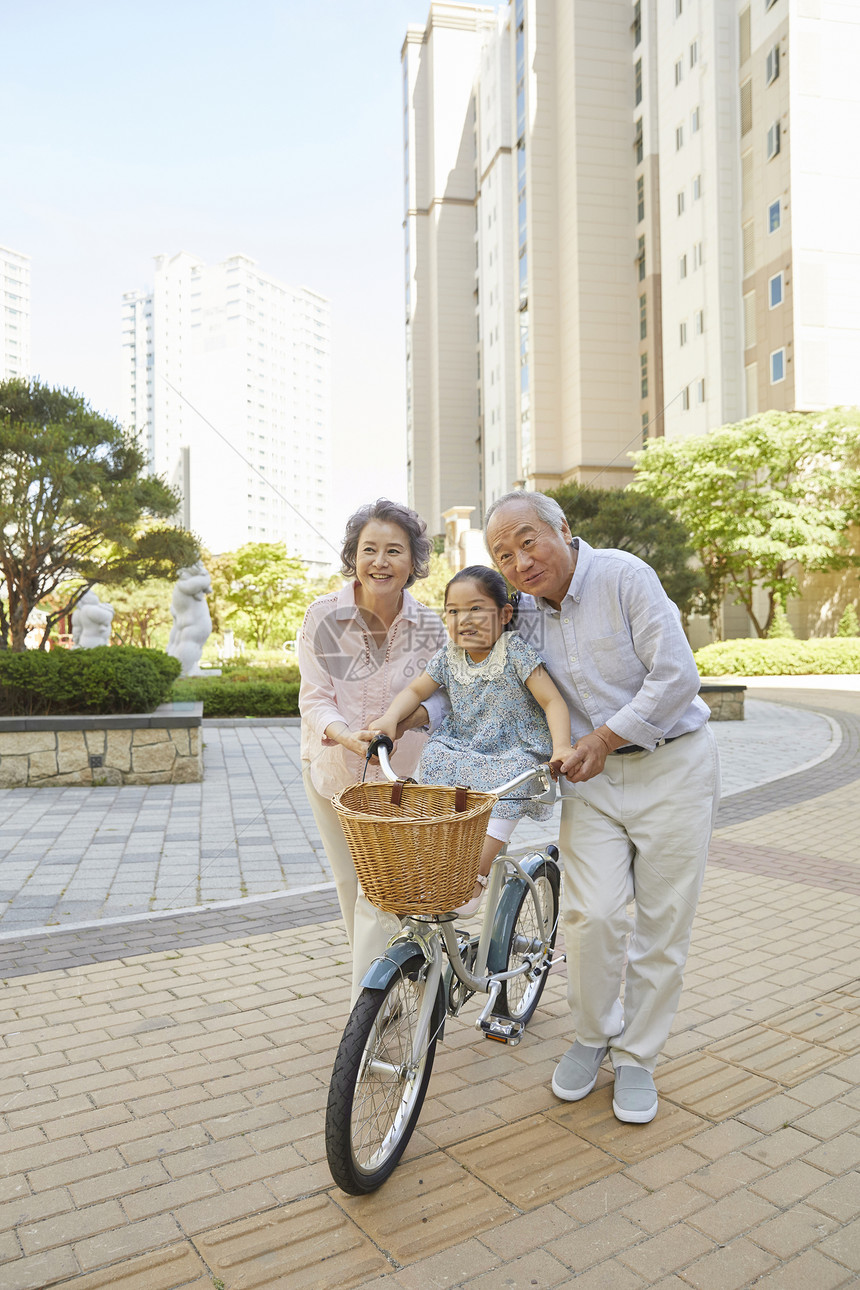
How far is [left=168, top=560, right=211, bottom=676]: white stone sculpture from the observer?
1738 cm

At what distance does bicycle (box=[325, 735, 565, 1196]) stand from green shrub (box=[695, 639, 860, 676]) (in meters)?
20.9

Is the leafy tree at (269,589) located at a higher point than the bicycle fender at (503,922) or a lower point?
higher

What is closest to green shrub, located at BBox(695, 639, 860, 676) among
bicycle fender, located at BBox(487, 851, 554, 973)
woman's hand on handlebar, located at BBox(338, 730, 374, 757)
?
bicycle fender, located at BBox(487, 851, 554, 973)

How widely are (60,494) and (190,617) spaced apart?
660 cm

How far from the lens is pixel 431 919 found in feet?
8.15

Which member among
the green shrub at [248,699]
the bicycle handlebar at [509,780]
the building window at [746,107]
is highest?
the building window at [746,107]

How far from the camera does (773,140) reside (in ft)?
102

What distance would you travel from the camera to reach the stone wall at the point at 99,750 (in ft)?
28.4

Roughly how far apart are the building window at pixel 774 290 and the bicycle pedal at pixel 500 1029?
31999 mm

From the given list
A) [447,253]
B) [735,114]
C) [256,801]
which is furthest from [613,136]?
[256,801]

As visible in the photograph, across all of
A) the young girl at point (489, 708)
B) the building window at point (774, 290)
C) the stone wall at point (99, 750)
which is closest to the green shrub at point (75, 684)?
the stone wall at point (99, 750)

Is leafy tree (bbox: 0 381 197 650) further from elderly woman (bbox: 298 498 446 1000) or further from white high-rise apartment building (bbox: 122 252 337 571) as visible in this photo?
elderly woman (bbox: 298 498 446 1000)

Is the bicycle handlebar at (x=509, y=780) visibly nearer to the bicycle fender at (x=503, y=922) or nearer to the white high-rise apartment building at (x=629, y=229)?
the bicycle fender at (x=503, y=922)

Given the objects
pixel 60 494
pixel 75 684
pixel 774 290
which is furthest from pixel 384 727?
pixel 774 290
